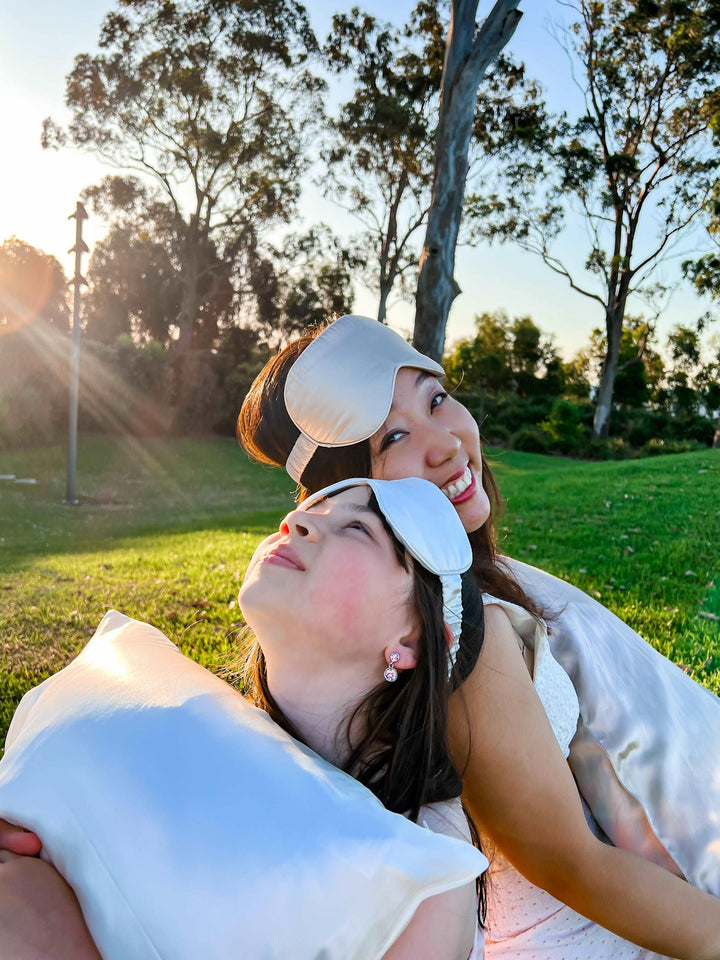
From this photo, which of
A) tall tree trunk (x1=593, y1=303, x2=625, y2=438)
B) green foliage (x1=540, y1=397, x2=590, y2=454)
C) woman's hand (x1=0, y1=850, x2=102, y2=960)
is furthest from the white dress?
tall tree trunk (x1=593, y1=303, x2=625, y2=438)

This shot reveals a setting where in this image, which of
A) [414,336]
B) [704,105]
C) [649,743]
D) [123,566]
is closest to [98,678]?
[649,743]

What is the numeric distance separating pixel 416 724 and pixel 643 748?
689 mm

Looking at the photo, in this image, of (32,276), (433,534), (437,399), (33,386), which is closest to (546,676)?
(433,534)

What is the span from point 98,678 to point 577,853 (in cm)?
96

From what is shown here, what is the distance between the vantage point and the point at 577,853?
142 centimetres

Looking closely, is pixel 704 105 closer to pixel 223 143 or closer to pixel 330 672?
pixel 223 143

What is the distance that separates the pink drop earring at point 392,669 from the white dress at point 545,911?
35cm

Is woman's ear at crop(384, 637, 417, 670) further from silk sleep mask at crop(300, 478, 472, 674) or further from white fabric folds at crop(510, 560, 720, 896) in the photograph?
white fabric folds at crop(510, 560, 720, 896)

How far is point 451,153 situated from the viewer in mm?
5574

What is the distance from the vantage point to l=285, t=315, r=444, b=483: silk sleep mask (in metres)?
2.01

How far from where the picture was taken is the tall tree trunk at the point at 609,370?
24719 millimetres

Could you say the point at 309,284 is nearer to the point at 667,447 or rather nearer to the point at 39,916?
the point at 667,447

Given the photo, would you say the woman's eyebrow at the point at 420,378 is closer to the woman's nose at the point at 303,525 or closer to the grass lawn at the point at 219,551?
the woman's nose at the point at 303,525

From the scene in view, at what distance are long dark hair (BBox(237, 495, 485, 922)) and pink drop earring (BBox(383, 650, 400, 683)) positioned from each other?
37 mm
